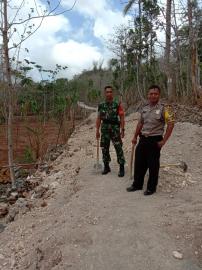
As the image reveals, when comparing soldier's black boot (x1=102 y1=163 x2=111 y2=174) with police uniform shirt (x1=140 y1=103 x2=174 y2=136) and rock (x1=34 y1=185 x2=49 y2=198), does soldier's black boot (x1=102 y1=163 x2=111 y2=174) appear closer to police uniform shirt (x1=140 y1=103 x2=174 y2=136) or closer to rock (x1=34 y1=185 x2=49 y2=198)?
rock (x1=34 y1=185 x2=49 y2=198)

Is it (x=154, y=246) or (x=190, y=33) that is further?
(x=190, y=33)

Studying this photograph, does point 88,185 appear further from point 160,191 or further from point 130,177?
point 160,191

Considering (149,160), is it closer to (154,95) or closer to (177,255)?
(154,95)

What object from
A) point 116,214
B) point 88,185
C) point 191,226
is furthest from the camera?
point 88,185

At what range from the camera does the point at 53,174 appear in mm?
7898

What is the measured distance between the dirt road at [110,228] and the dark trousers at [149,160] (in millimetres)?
195

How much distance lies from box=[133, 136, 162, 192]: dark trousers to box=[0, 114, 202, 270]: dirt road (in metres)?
0.20

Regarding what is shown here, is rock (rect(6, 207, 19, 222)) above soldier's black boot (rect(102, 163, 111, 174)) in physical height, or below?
below

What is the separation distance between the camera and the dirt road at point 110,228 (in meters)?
3.91

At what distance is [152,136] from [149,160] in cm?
32

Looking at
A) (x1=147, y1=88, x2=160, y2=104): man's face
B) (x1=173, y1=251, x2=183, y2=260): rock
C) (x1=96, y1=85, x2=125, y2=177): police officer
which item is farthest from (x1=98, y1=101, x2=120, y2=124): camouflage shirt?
(x1=173, y1=251, x2=183, y2=260): rock

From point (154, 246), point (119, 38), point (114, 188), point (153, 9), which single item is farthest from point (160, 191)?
point (119, 38)

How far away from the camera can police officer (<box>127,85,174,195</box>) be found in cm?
530

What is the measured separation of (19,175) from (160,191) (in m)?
4.51
